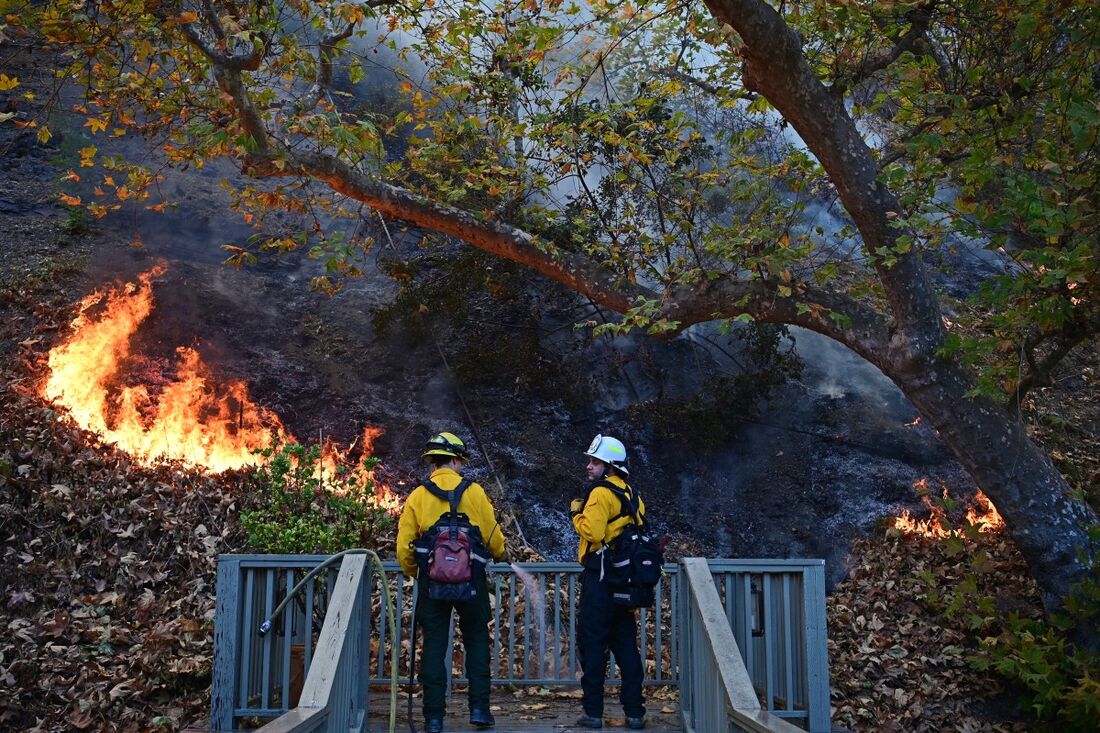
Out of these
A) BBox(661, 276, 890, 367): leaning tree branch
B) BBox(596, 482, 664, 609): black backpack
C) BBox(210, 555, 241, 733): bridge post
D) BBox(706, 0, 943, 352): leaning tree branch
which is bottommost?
BBox(210, 555, 241, 733): bridge post

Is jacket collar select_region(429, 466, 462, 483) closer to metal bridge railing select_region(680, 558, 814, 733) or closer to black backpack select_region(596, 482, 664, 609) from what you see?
black backpack select_region(596, 482, 664, 609)

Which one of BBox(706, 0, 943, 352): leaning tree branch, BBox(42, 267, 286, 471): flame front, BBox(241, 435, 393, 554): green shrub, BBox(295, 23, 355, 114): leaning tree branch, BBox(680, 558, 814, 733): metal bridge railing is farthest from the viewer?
BBox(42, 267, 286, 471): flame front

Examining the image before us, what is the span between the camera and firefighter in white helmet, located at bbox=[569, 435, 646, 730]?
7188mm

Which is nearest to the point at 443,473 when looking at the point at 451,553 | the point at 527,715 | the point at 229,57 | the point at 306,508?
the point at 451,553

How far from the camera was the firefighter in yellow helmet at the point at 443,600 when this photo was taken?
22.9 ft

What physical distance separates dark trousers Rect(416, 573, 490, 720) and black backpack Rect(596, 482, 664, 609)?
0.99 meters

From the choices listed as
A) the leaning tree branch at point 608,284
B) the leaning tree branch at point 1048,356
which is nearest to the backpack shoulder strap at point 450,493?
the leaning tree branch at point 608,284

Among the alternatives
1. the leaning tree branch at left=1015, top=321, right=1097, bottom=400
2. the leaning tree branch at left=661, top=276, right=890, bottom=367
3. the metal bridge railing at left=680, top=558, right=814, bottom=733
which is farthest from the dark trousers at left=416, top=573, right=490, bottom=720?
the leaning tree branch at left=1015, top=321, right=1097, bottom=400

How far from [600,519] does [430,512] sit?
4.20 ft

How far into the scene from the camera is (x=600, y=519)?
23.5 feet

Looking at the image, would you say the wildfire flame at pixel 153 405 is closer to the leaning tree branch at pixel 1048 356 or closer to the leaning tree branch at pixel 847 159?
the leaning tree branch at pixel 847 159

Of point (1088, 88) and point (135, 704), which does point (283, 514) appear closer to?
point (135, 704)

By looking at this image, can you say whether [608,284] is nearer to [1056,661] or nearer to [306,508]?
[306,508]

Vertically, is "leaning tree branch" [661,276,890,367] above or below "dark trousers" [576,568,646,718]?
above
